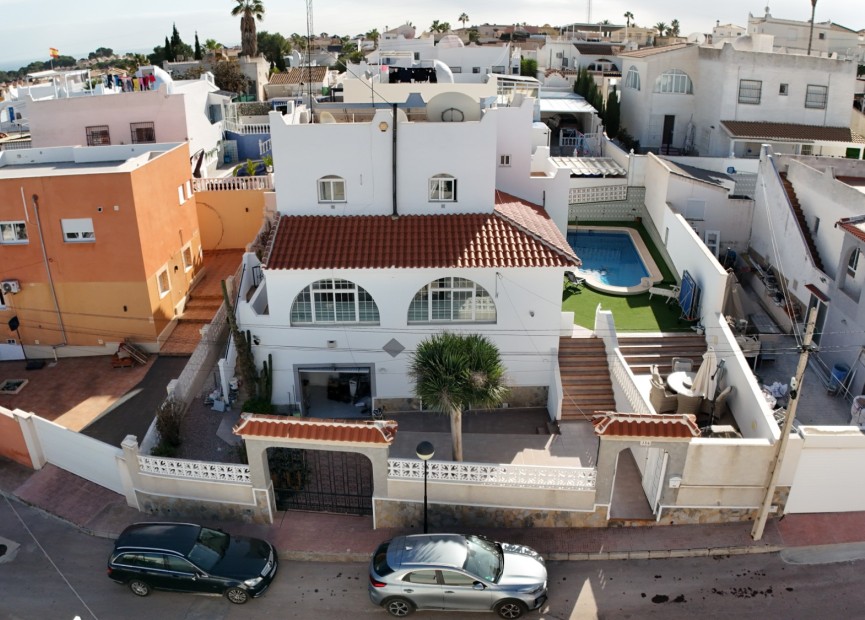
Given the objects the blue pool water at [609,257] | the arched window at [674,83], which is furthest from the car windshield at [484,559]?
the arched window at [674,83]

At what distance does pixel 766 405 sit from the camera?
59.8ft

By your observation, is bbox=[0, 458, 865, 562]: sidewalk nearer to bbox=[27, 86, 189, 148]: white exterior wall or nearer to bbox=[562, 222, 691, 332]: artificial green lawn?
bbox=[562, 222, 691, 332]: artificial green lawn

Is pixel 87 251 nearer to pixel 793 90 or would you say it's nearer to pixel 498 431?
pixel 498 431

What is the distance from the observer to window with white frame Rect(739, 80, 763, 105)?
40.7m

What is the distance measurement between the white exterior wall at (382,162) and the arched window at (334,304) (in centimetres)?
291

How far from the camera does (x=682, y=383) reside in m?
21.4

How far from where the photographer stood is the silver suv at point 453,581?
15.2 m

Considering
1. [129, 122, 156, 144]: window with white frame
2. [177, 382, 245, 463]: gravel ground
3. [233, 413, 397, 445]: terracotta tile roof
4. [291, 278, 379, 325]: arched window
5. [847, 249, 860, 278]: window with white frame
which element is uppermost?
[129, 122, 156, 144]: window with white frame

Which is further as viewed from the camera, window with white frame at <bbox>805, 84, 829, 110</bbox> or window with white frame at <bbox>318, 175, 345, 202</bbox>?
window with white frame at <bbox>805, 84, 829, 110</bbox>

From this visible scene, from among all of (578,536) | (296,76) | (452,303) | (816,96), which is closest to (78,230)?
(452,303)

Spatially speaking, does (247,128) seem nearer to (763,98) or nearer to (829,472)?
(763,98)

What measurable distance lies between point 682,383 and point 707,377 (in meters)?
0.99

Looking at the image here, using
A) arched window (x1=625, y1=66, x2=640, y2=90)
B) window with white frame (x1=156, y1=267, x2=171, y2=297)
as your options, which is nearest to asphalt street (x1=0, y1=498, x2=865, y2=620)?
window with white frame (x1=156, y1=267, x2=171, y2=297)

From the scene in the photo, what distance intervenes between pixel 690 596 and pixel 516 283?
9.91 m
